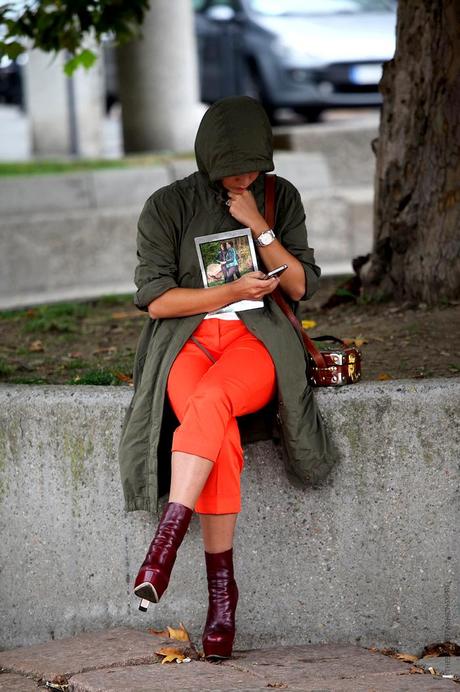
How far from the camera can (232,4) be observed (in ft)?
44.1

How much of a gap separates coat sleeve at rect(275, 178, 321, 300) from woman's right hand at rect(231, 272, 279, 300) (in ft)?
0.65

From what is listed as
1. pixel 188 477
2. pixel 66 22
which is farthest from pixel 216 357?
pixel 66 22

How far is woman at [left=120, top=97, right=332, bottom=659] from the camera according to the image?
362 centimetres

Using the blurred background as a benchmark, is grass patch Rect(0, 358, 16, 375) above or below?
below

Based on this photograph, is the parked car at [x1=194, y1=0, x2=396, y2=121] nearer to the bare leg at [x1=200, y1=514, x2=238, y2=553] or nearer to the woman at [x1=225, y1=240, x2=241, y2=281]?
the woman at [x1=225, y1=240, x2=241, y2=281]

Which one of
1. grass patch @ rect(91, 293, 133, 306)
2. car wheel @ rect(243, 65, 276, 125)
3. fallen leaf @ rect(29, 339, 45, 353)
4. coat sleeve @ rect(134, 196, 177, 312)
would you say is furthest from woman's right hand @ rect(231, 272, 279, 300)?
car wheel @ rect(243, 65, 276, 125)

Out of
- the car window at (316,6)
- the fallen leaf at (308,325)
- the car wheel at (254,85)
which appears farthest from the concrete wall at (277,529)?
the car wheel at (254,85)

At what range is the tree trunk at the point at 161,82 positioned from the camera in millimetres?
10297

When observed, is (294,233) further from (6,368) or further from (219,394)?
(6,368)

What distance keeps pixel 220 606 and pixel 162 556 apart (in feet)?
0.98

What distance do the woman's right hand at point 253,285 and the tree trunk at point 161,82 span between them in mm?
6813

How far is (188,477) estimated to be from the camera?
352 cm

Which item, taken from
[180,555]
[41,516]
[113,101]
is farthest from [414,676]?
[113,101]

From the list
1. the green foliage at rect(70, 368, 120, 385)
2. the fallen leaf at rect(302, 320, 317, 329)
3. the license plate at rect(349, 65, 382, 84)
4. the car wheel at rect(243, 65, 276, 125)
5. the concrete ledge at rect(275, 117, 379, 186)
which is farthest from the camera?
the car wheel at rect(243, 65, 276, 125)
